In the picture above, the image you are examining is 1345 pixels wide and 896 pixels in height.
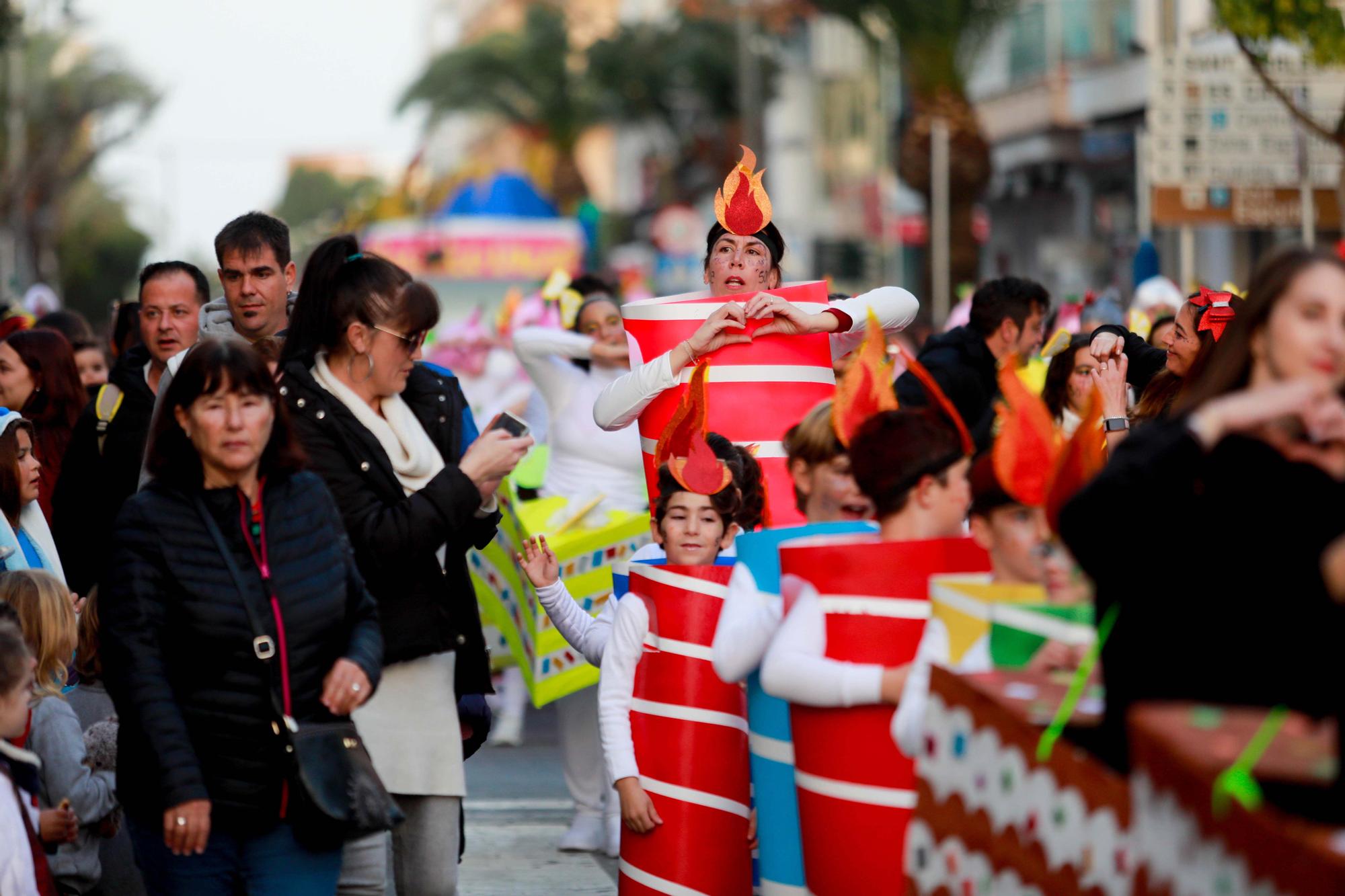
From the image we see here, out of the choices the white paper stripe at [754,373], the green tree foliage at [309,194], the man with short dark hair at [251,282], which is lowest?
the white paper stripe at [754,373]

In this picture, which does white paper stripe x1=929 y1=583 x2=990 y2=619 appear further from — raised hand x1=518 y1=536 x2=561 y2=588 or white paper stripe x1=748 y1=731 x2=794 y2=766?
raised hand x1=518 y1=536 x2=561 y2=588

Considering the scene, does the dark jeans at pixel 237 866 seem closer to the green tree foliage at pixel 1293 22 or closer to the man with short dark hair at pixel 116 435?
the man with short dark hair at pixel 116 435

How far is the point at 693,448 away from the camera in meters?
5.43

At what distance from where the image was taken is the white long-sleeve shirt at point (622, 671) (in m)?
5.22

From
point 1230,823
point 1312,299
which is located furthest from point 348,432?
point 1230,823

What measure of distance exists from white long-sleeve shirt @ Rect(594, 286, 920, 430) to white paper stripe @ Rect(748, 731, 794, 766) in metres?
1.44

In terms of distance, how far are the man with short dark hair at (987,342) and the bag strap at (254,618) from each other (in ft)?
14.3

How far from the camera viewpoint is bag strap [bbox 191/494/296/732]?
440 centimetres

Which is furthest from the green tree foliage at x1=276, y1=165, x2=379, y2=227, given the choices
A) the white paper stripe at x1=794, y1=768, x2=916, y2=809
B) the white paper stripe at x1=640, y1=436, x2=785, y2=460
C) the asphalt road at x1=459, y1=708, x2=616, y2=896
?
the white paper stripe at x1=794, y1=768, x2=916, y2=809

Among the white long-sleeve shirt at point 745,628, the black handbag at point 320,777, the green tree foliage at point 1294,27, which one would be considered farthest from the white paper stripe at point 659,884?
the green tree foliage at point 1294,27

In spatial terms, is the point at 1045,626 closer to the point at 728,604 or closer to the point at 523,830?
the point at 728,604

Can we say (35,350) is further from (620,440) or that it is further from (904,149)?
(904,149)

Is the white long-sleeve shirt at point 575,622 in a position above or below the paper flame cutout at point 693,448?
below

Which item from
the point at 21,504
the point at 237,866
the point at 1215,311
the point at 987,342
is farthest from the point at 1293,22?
the point at 237,866
